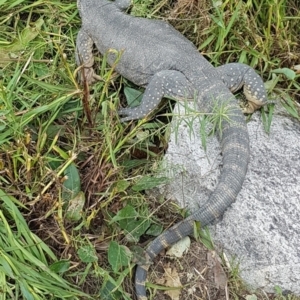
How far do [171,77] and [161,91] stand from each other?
5.4 inches

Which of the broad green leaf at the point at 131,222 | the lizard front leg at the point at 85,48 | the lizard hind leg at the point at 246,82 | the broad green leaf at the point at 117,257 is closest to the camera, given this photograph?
the broad green leaf at the point at 117,257

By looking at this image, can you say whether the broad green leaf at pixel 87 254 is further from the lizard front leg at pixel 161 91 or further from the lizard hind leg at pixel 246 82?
the lizard hind leg at pixel 246 82

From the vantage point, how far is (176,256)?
13.7ft

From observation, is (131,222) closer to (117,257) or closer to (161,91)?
(117,257)

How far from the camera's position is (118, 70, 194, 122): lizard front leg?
15.2 feet

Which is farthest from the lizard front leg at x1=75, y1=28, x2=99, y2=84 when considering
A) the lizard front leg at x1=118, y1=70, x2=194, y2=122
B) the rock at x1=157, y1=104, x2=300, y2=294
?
the rock at x1=157, y1=104, x2=300, y2=294

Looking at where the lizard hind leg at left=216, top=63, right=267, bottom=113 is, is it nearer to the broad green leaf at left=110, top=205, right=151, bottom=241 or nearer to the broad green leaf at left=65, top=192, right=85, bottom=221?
the broad green leaf at left=110, top=205, right=151, bottom=241

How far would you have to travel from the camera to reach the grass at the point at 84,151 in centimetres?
397


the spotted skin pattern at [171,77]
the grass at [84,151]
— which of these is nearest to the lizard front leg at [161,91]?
the spotted skin pattern at [171,77]

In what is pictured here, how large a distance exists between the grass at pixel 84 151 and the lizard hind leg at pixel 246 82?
166 millimetres

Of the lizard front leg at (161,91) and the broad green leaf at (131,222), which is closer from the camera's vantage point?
the broad green leaf at (131,222)

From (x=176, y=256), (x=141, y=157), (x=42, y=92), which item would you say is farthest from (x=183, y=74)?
(x=176, y=256)

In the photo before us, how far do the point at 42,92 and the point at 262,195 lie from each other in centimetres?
185

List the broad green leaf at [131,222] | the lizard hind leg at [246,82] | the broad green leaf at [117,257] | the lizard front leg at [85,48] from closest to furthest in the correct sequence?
the broad green leaf at [117,257] → the broad green leaf at [131,222] → the lizard hind leg at [246,82] → the lizard front leg at [85,48]
